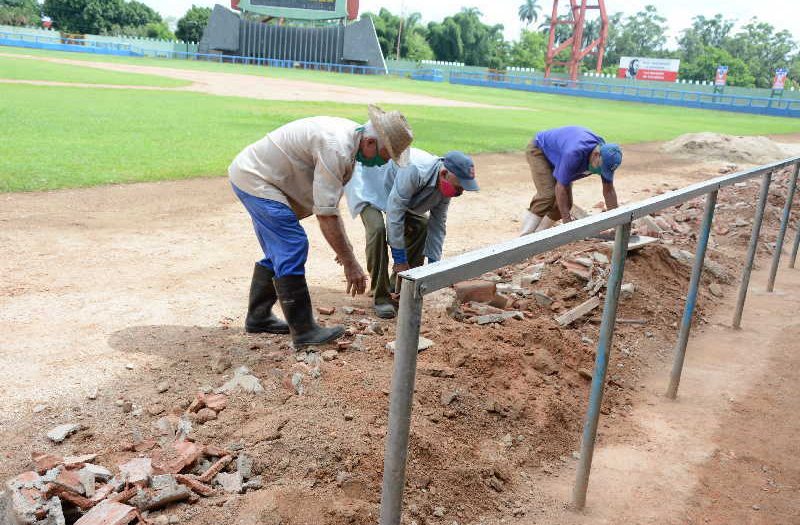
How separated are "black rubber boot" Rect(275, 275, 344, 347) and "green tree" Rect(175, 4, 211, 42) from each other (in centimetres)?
8799

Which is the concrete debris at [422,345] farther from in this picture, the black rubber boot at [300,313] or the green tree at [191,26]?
the green tree at [191,26]

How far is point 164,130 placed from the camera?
16.1m

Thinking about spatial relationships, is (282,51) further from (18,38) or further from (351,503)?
(351,503)

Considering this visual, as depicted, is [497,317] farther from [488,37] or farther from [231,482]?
[488,37]

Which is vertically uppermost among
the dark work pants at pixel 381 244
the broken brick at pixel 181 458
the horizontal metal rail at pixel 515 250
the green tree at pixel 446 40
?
the green tree at pixel 446 40

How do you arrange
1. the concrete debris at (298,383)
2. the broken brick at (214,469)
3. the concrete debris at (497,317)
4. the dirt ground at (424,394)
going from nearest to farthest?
1. the broken brick at (214,469)
2. the dirt ground at (424,394)
3. the concrete debris at (298,383)
4. the concrete debris at (497,317)

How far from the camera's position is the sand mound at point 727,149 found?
1888 cm

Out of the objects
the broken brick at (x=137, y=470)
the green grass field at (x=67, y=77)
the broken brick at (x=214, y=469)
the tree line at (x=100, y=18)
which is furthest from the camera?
the tree line at (x=100, y=18)

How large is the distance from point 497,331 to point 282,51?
3181 inches

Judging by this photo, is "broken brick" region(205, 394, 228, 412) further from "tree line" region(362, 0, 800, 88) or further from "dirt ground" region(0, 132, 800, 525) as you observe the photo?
"tree line" region(362, 0, 800, 88)

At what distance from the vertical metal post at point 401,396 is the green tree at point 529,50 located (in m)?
94.6

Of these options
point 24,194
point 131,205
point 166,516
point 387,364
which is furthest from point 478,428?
point 24,194

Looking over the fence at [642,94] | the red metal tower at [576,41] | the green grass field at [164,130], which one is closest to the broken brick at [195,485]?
A: the green grass field at [164,130]

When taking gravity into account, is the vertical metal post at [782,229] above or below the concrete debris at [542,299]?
above
